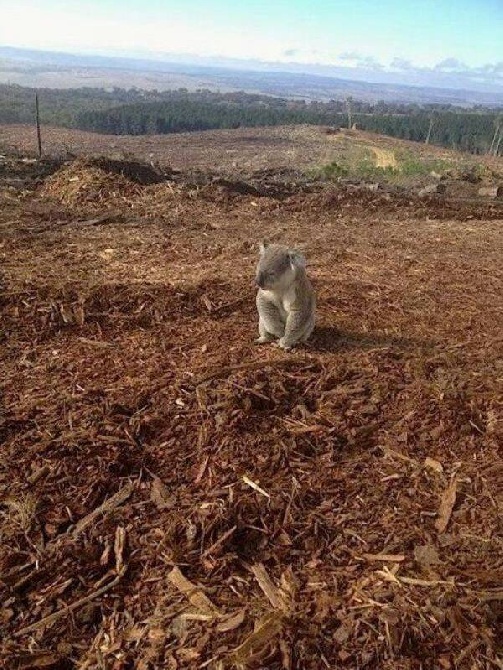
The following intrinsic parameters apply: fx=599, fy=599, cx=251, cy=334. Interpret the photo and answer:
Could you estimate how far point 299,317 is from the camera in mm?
6219

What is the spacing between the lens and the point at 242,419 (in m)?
5.07

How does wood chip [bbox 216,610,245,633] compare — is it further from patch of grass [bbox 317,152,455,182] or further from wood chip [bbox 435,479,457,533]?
patch of grass [bbox 317,152,455,182]

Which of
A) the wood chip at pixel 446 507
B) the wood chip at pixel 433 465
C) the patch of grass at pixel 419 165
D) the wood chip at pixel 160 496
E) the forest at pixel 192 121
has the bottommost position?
the forest at pixel 192 121

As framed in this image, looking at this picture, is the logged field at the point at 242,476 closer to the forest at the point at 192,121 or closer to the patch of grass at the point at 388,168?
the patch of grass at the point at 388,168

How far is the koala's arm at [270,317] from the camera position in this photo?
6.30 m

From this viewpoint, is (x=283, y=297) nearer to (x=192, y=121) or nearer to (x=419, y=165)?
(x=419, y=165)

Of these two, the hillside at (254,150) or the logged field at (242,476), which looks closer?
the logged field at (242,476)

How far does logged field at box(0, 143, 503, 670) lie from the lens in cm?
338

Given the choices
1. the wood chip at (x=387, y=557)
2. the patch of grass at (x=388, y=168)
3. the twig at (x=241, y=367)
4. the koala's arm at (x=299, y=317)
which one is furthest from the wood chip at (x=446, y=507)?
the patch of grass at (x=388, y=168)

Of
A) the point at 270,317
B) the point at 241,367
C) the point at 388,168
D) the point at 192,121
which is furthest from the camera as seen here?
the point at 192,121

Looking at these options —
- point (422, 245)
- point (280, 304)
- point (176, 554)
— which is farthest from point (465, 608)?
point (422, 245)

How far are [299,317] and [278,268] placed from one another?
2.02 ft

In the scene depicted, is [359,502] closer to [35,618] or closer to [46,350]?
[35,618]

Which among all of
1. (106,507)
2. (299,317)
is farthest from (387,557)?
(299,317)
